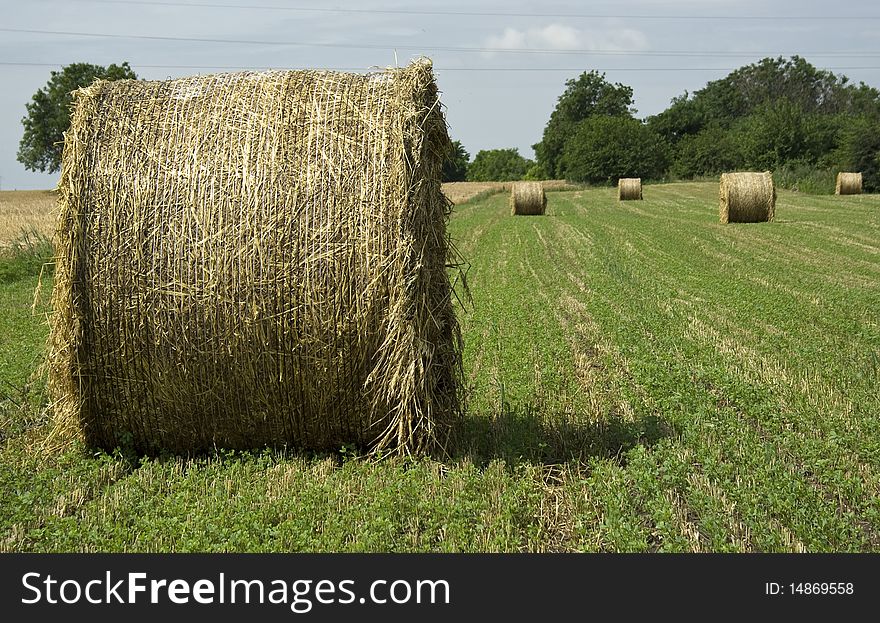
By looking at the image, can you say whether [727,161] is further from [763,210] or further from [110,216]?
[110,216]

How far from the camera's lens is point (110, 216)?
19.7 ft

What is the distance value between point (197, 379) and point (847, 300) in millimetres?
8982

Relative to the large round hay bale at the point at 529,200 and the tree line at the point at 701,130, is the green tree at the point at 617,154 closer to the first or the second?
the tree line at the point at 701,130

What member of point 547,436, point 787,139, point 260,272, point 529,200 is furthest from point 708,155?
point 260,272

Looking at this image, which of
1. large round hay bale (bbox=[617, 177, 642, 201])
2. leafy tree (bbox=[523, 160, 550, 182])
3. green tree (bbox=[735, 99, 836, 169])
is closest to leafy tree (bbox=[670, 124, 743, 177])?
green tree (bbox=[735, 99, 836, 169])

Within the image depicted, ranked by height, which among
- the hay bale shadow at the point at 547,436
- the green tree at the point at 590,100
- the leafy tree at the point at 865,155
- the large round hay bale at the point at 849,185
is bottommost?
the hay bale shadow at the point at 547,436

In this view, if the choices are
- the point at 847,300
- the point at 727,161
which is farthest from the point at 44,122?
the point at 847,300

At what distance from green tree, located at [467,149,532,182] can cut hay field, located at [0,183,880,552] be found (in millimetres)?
110079

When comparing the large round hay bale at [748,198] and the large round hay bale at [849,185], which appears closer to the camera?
the large round hay bale at [748,198]

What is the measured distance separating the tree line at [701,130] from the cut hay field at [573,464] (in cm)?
2405

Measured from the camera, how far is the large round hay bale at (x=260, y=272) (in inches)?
230

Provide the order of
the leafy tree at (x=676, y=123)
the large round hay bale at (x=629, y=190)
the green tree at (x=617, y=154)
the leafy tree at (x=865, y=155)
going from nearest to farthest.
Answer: the large round hay bale at (x=629, y=190) → the leafy tree at (x=865, y=155) → the green tree at (x=617, y=154) → the leafy tree at (x=676, y=123)

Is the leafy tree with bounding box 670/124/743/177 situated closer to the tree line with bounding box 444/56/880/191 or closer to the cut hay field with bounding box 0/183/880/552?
the tree line with bounding box 444/56/880/191

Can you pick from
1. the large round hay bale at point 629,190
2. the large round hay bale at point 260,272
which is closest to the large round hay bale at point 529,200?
the large round hay bale at point 629,190
